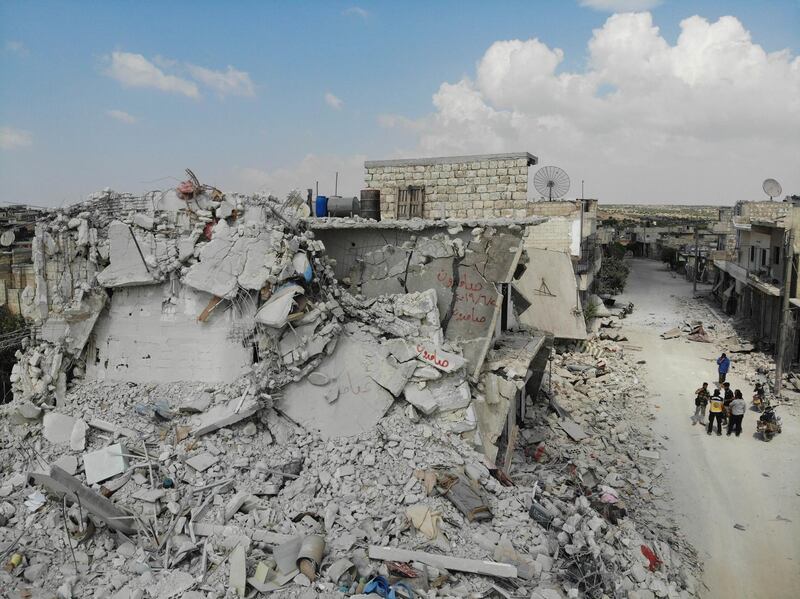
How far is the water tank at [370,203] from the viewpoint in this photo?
1123 centimetres

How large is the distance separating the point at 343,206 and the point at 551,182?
12883 millimetres

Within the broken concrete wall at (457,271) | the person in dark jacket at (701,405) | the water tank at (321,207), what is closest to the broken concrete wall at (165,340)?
the broken concrete wall at (457,271)

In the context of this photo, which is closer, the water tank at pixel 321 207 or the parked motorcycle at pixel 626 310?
the water tank at pixel 321 207

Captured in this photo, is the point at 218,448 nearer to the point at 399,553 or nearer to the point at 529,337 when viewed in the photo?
the point at 399,553

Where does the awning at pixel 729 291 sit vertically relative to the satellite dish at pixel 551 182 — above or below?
below

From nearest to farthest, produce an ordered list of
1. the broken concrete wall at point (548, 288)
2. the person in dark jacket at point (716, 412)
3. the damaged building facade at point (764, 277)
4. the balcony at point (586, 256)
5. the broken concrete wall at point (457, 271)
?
the broken concrete wall at point (457, 271), the person in dark jacket at point (716, 412), the damaged building facade at point (764, 277), the broken concrete wall at point (548, 288), the balcony at point (586, 256)

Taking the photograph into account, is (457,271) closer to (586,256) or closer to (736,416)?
(736,416)

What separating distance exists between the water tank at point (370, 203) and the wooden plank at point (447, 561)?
651 centimetres

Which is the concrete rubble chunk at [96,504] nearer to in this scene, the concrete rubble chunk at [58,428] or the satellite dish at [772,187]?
the concrete rubble chunk at [58,428]

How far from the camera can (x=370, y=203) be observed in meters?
11.3

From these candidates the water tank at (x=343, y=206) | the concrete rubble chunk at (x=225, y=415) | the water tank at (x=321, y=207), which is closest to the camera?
the concrete rubble chunk at (x=225, y=415)

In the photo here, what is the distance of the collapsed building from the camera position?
6.69 metres

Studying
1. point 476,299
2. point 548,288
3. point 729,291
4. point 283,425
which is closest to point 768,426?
point 548,288

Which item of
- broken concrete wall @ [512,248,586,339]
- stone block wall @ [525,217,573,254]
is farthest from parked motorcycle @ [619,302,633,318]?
broken concrete wall @ [512,248,586,339]
